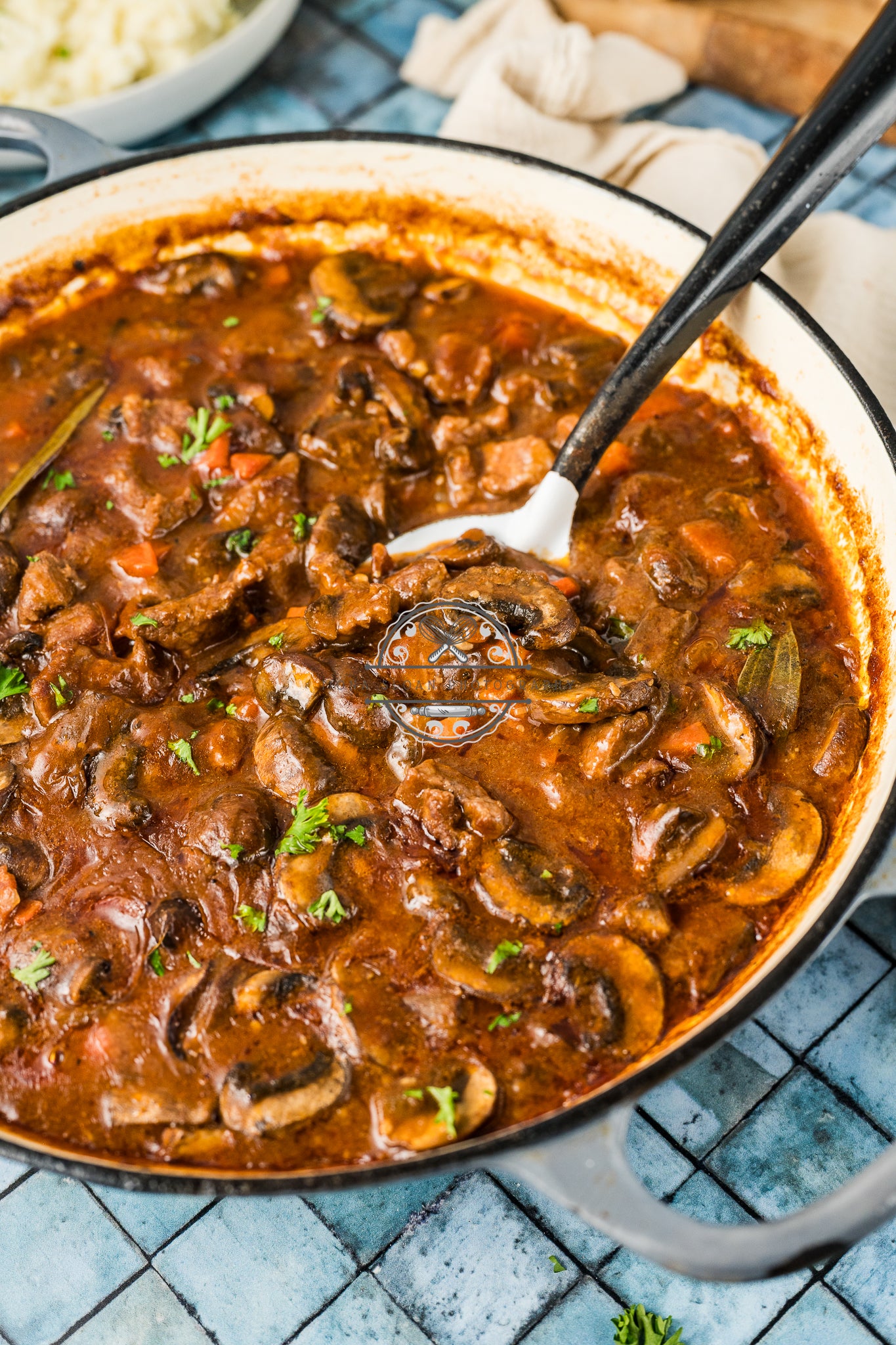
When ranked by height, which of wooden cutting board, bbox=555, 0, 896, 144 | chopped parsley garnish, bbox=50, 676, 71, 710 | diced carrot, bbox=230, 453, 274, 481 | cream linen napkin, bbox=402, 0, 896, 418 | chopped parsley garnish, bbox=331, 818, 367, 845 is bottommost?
chopped parsley garnish, bbox=50, 676, 71, 710

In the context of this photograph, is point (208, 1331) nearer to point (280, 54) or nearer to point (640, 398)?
point (640, 398)

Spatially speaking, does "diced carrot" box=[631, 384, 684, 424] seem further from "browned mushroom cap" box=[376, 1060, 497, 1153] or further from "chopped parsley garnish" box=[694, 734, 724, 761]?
"browned mushroom cap" box=[376, 1060, 497, 1153]

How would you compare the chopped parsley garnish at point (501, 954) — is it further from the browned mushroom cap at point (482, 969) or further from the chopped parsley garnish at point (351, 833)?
the chopped parsley garnish at point (351, 833)

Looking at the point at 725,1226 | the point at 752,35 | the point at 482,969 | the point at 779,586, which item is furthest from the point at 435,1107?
the point at 752,35

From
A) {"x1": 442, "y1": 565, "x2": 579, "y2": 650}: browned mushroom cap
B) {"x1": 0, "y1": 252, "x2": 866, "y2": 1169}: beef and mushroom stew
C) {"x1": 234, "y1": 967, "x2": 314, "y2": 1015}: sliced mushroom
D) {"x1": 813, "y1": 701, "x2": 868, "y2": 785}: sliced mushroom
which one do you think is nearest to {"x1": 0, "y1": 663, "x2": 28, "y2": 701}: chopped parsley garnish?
{"x1": 0, "y1": 252, "x2": 866, "y2": 1169}: beef and mushroom stew

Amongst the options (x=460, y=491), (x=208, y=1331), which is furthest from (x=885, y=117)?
(x=208, y=1331)

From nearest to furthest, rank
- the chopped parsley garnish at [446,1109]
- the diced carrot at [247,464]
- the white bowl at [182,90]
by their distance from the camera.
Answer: the chopped parsley garnish at [446,1109]
the diced carrot at [247,464]
the white bowl at [182,90]

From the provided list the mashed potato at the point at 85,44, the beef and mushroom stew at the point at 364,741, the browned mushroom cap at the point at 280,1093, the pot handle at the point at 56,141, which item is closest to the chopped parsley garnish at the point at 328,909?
the beef and mushroom stew at the point at 364,741

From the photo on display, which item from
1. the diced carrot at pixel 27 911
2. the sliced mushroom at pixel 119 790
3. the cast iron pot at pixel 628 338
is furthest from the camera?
the sliced mushroom at pixel 119 790
